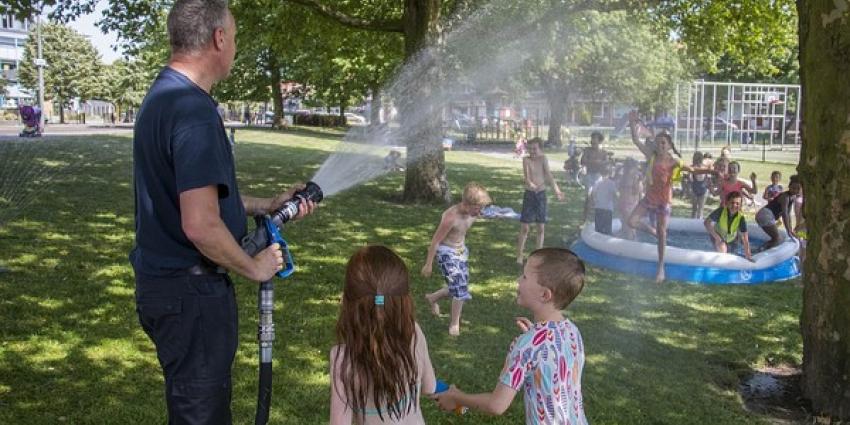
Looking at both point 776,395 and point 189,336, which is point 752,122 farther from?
point 189,336

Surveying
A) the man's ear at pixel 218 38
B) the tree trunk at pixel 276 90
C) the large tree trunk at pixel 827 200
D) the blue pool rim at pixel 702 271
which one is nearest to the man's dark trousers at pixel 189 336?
the man's ear at pixel 218 38

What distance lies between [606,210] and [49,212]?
9135 millimetres

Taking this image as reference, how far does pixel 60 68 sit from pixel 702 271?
69792 mm

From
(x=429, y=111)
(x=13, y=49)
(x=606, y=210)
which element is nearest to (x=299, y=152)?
(x=429, y=111)

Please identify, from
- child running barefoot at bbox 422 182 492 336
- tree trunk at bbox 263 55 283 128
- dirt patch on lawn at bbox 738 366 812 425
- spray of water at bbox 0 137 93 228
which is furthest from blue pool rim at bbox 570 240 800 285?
tree trunk at bbox 263 55 283 128

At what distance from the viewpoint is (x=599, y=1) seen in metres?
15.6

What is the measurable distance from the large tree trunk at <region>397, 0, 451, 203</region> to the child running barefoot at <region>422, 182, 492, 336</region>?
857 cm

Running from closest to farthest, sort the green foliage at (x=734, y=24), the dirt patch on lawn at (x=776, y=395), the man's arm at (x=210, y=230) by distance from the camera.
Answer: the man's arm at (x=210, y=230), the dirt patch on lawn at (x=776, y=395), the green foliage at (x=734, y=24)

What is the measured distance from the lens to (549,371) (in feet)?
10.5

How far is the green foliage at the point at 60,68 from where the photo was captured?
6781 cm

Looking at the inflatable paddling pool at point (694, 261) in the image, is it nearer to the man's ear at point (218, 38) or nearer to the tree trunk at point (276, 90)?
the man's ear at point (218, 38)

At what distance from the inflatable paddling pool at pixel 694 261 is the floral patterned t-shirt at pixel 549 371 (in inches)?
276

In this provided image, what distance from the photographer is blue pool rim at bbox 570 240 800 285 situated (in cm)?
969

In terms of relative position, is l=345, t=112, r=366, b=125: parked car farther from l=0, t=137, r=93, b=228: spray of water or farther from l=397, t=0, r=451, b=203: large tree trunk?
l=397, t=0, r=451, b=203: large tree trunk
